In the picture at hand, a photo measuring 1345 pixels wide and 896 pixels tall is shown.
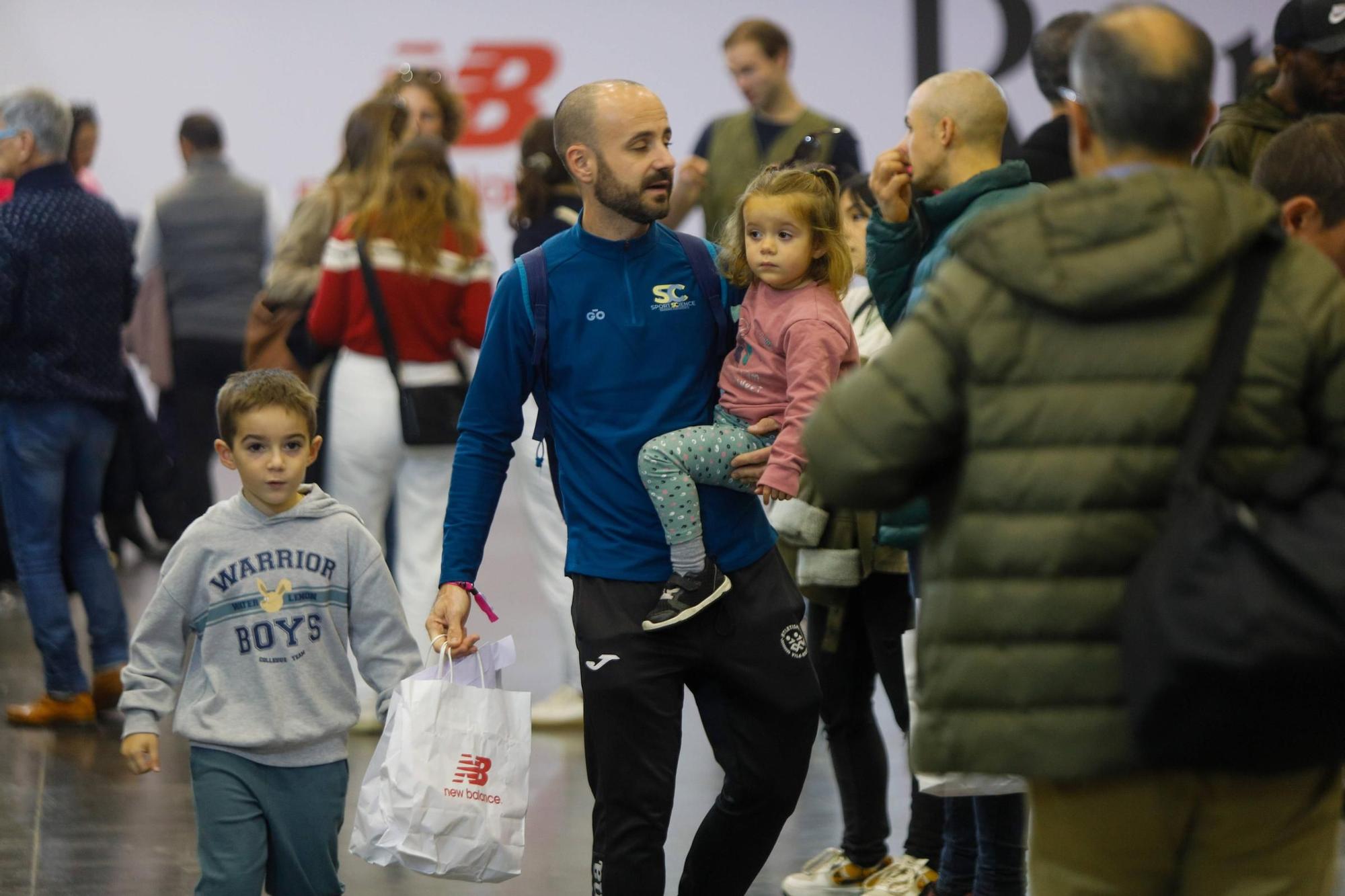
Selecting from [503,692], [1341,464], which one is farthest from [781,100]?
[1341,464]

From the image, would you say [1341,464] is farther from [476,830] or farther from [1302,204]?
[476,830]

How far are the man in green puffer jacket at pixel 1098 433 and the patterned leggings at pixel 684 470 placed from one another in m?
1.14

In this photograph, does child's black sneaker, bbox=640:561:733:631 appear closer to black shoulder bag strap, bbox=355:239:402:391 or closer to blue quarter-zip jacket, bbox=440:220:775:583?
blue quarter-zip jacket, bbox=440:220:775:583

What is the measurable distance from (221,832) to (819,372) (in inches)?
58.6

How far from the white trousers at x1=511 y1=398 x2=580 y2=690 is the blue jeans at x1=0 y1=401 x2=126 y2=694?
1.48 m

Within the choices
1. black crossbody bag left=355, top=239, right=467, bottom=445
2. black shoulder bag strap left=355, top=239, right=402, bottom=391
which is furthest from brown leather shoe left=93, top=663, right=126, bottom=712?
black shoulder bag strap left=355, top=239, right=402, bottom=391

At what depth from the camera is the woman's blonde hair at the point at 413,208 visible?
5895mm

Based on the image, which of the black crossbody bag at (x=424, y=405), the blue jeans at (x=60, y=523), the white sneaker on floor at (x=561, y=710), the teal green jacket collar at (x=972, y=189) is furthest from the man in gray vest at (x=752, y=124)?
the teal green jacket collar at (x=972, y=189)

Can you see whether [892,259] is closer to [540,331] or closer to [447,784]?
[540,331]

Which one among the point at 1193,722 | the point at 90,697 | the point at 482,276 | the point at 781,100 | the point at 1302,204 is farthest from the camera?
the point at 781,100

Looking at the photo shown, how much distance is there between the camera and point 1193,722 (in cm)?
216

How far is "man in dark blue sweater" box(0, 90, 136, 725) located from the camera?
612cm

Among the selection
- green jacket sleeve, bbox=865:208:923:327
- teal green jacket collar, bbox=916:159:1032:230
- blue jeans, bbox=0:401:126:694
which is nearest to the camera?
teal green jacket collar, bbox=916:159:1032:230

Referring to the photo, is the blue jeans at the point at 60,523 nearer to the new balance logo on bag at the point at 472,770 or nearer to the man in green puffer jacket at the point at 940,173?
the new balance logo on bag at the point at 472,770
